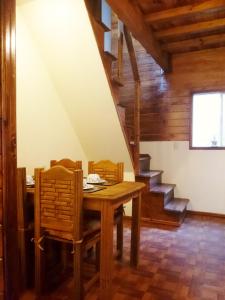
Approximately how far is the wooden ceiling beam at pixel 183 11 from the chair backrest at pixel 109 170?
1.69 m

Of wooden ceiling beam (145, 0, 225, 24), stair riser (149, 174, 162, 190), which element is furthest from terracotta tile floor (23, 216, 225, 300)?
wooden ceiling beam (145, 0, 225, 24)

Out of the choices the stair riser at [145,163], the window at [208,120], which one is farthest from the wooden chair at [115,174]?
the window at [208,120]

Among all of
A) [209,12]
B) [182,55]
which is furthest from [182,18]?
[182,55]

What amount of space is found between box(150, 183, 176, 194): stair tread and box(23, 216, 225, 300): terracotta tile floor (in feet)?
1.67

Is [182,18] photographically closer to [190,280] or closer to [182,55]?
[182,55]

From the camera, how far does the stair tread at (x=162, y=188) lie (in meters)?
3.46

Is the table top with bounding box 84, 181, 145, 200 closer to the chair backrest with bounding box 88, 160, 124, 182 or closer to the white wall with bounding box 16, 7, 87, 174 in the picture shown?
the chair backrest with bounding box 88, 160, 124, 182

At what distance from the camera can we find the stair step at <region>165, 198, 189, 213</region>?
11.1 ft

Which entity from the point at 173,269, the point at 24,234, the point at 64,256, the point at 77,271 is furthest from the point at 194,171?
the point at 24,234

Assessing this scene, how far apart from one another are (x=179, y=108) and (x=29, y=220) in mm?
2944

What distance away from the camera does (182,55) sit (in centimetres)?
400

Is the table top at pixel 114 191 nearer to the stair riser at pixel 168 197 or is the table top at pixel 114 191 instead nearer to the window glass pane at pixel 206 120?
the stair riser at pixel 168 197

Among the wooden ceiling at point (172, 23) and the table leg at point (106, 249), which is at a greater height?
the wooden ceiling at point (172, 23)

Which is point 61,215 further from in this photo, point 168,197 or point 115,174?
point 168,197
